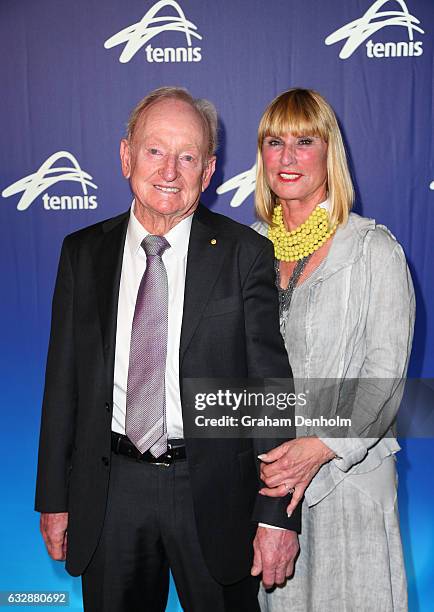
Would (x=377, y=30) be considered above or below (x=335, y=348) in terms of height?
above

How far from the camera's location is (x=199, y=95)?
276 centimetres

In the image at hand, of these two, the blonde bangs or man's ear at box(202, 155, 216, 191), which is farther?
the blonde bangs

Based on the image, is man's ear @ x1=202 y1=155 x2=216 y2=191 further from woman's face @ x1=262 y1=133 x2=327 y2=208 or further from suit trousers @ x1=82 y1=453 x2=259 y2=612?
suit trousers @ x1=82 y1=453 x2=259 y2=612

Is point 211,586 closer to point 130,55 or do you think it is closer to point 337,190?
point 337,190

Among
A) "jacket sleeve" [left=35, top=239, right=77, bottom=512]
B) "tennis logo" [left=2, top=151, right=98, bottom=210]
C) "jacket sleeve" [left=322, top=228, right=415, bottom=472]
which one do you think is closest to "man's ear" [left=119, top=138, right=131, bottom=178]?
"jacket sleeve" [left=35, top=239, right=77, bottom=512]

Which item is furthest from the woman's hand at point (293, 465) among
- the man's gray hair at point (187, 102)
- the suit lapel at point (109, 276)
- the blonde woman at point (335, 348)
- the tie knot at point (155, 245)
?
the man's gray hair at point (187, 102)

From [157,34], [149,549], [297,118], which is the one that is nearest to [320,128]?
[297,118]

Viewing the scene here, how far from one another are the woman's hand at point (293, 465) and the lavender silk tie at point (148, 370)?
0.28m

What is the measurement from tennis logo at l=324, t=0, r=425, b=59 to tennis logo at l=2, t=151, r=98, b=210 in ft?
3.74

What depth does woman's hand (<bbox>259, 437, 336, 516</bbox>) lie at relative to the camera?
68.1 inches

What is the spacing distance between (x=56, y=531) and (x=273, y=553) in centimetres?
60

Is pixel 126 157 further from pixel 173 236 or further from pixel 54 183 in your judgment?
pixel 54 183

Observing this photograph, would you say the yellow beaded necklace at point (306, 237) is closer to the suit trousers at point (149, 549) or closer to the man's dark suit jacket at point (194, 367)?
the man's dark suit jacket at point (194, 367)

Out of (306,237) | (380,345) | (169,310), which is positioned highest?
(306,237)
